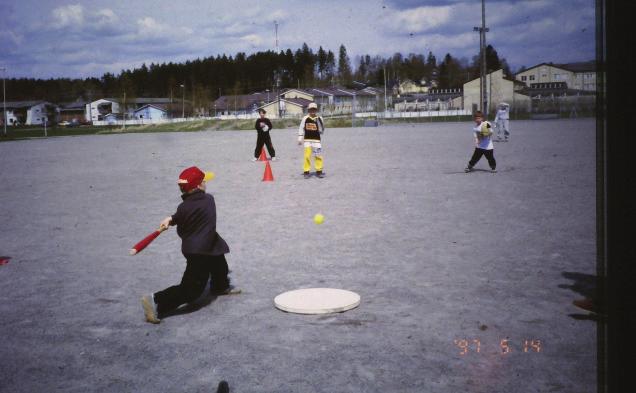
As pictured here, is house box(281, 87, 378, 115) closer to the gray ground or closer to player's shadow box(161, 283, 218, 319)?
the gray ground

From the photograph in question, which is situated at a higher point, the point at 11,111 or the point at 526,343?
the point at 11,111

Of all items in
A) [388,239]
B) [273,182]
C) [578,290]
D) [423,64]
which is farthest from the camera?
[423,64]

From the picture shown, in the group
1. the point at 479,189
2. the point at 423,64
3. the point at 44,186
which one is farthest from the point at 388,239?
the point at 423,64

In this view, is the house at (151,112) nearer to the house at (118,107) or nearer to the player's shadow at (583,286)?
the house at (118,107)

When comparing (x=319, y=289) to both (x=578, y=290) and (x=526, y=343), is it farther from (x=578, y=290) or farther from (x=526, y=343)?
(x=578, y=290)

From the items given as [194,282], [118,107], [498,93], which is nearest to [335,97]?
[118,107]

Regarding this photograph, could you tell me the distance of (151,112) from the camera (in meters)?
152

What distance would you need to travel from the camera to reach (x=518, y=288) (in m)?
5.88

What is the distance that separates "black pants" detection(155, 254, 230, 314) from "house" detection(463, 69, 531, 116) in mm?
32576

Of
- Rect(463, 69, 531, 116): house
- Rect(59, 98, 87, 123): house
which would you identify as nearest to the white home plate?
Rect(463, 69, 531, 116): house

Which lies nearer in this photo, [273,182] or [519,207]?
[519,207]

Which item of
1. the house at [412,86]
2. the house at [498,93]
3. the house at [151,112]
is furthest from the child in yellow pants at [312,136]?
the house at [412,86]

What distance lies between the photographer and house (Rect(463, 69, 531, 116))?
62975 millimetres

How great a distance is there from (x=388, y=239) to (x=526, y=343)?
13.1 feet
